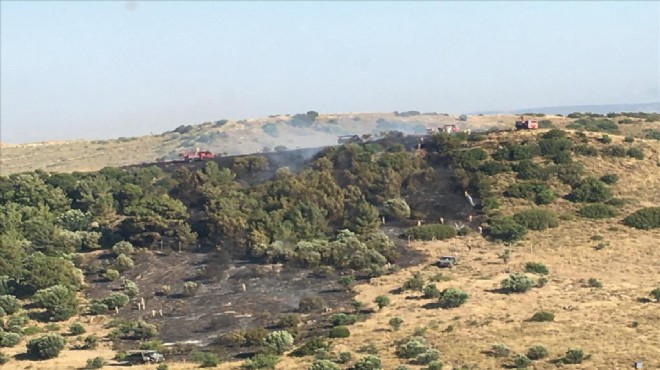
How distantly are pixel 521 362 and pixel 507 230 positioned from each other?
2631 cm

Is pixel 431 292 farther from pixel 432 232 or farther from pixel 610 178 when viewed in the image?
pixel 610 178

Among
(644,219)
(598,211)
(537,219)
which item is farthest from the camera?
(598,211)

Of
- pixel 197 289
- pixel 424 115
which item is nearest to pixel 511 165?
pixel 197 289

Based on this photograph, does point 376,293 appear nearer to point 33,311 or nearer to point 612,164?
point 33,311

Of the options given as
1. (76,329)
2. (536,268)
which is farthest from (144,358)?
(536,268)

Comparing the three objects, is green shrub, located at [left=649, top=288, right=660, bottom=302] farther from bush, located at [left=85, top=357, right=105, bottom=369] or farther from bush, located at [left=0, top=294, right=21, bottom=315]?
bush, located at [left=0, top=294, right=21, bottom=315]

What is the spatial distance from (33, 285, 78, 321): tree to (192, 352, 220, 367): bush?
12825 mm

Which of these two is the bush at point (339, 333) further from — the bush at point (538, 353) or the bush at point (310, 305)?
the bush at point (538, 353)

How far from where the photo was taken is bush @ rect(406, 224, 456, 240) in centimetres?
6153

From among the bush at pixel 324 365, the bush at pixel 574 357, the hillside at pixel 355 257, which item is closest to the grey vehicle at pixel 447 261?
the hillside at pixel 355 257

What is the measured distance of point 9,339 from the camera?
43.5 meters

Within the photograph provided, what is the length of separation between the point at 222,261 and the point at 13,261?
15.6 m

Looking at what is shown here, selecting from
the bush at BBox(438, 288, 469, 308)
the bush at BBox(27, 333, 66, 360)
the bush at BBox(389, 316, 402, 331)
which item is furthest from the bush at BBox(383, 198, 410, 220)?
the bush at BBox(27, 333, 66, 360)

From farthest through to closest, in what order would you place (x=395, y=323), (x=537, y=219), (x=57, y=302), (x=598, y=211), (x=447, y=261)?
(x=598, y=211)
(x=537, y=219)
(x=447, y=261)
(x=57, y=302)
(x=395, y=323)
